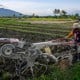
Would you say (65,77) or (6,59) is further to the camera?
(6,59)

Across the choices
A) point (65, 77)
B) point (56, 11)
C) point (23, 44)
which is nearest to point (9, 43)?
point (23, 44)

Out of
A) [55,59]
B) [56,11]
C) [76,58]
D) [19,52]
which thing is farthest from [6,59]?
[56,11]

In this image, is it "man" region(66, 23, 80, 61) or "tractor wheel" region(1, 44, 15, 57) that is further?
"man" region(66, 23, 80, 61)

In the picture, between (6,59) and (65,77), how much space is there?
6.52 feet

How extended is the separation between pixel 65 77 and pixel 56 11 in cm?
7366

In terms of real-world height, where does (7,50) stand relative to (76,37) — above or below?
below

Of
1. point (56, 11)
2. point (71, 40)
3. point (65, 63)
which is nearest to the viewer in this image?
point (65, 63)

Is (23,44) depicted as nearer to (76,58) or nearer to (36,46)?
(36,46)

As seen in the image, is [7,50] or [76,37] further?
[76,37]

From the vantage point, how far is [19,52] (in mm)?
8633

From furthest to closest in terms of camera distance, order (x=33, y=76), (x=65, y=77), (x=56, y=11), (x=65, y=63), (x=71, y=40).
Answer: (x=56, y=11) < (x=71, y=40) < (x=65, y=63) < (x=33, y=76) < (x=65, y=77)

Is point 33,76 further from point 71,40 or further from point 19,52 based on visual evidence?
point 71,40

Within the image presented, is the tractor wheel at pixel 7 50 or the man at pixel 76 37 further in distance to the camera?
the man at pixel 76 37

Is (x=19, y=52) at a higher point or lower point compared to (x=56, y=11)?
higher
